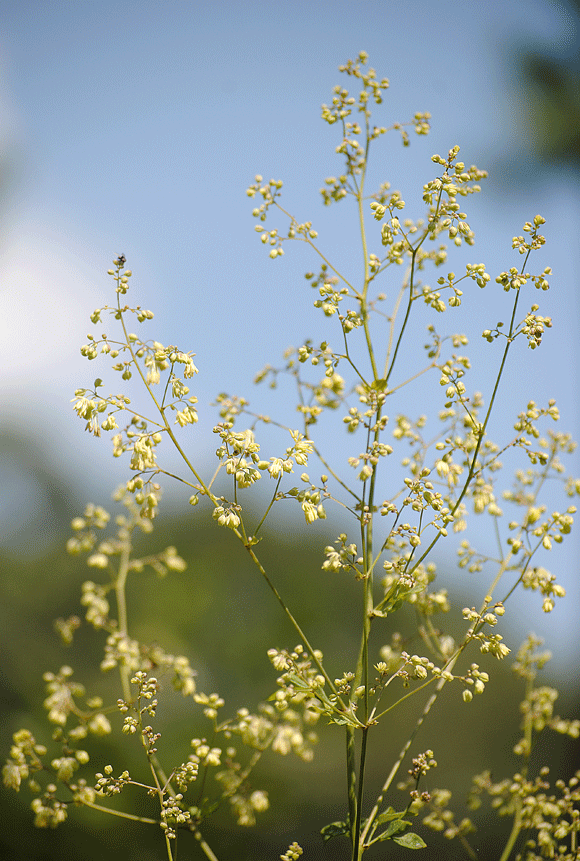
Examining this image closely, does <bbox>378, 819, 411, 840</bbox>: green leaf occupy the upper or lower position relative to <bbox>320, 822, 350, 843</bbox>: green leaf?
upper

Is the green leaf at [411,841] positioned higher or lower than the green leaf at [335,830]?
higher

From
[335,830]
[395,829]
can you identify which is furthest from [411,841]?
[335,830]

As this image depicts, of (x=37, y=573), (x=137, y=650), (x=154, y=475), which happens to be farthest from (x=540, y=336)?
(x=37, y=573)

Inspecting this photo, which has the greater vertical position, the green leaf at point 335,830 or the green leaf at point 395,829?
the green leaf at point 395,829

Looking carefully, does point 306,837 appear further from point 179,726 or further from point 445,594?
point 445,594

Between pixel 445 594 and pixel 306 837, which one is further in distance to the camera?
pixel 306 837

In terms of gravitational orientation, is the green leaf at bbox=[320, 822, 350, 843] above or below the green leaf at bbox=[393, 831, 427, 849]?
below

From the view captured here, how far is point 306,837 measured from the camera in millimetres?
3910

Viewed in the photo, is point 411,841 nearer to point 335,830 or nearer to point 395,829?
point 395,829

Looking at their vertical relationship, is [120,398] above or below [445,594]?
below

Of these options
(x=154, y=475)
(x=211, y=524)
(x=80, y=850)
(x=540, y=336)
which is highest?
(x=211, y=524)

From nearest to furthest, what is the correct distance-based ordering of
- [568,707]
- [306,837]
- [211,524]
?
[568,707], [306,837], [211,524]

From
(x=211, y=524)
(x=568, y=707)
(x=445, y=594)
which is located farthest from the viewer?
(x=211, y=524)

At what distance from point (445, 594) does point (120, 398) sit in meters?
0.89
